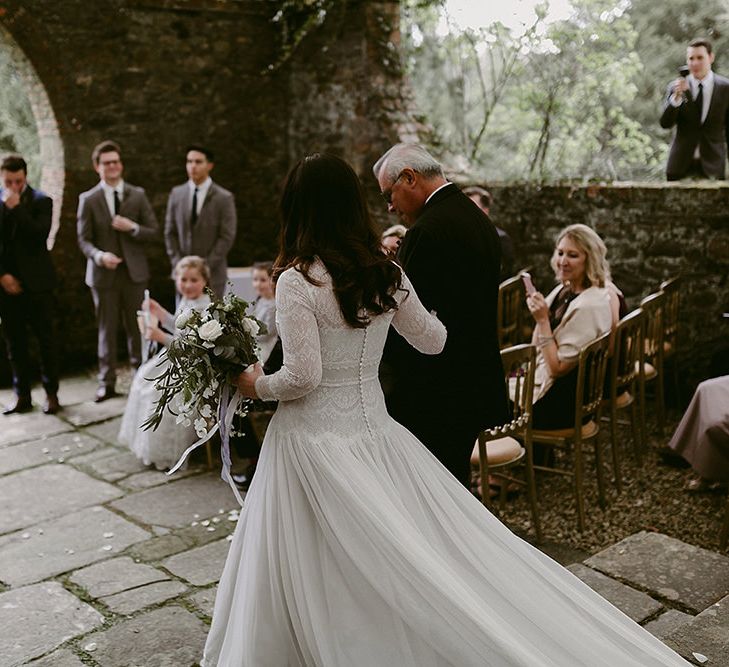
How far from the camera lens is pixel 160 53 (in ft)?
26.7

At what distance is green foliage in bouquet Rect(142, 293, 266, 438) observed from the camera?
265 cm

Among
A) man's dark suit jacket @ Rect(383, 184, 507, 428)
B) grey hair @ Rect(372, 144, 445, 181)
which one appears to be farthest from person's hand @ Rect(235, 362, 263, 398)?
grey hair @ Rect(372, 144, 445, 181)

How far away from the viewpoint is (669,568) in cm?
359

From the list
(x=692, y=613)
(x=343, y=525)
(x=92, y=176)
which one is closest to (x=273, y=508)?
(x=343, y=525)

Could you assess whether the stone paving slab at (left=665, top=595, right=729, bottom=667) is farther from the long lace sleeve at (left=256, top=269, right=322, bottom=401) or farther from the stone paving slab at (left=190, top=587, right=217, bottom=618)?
the stone paving slab at (left=190, top=587, right=217, bottom=618)

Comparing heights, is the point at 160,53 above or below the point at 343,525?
above

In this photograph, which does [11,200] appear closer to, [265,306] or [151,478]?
[265,306]

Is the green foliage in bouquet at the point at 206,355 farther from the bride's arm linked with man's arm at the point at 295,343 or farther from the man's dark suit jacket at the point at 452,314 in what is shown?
the man's dark suit jacket at the point at 452,314

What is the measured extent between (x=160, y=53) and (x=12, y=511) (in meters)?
4.96

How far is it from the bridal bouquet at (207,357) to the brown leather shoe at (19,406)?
443 cm

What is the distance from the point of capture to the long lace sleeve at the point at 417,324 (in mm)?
2707

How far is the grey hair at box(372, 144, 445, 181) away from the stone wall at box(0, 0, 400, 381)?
182 inches

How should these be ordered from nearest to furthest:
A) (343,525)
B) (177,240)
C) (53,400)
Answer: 1. (343,525)
2. (53,400)
3. (177,240)

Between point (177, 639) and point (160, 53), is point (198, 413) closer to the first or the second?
point (177, 639)
